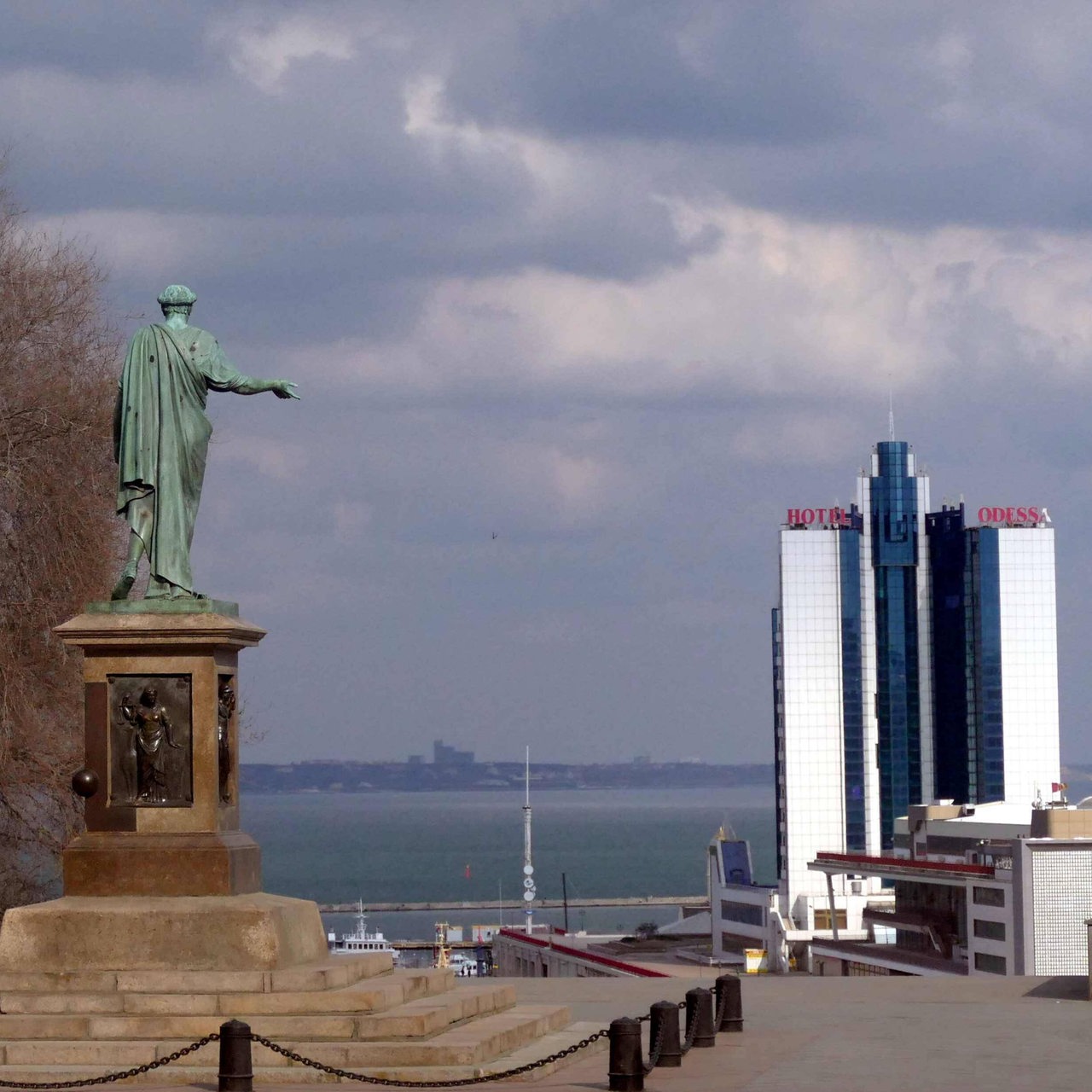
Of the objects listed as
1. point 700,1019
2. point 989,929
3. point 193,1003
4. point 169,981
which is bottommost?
point 989,929

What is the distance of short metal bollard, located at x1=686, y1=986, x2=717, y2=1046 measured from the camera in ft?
53.7

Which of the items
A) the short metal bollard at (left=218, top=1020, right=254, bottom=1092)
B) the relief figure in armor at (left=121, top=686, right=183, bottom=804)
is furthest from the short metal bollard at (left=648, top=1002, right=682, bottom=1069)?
the relief figure in armor at (left=121, top=686, right=183, bottom=804)

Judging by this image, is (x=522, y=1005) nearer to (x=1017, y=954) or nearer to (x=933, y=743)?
(x=1017, y=954)

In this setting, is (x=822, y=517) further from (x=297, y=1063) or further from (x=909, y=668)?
(x=297, y=1063)

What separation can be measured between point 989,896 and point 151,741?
64.0 meters

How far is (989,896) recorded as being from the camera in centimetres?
7594

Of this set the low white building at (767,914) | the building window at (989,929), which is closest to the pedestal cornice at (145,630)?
the building window at (989,929)

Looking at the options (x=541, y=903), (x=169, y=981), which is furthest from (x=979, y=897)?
(x=541, y=903)

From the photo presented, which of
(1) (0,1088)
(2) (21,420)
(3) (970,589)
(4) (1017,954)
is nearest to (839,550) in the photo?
(3) (970,589)

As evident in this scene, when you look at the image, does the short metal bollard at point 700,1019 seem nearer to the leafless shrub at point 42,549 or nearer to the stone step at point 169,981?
the stone step at point 169,981

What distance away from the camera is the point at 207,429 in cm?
1741

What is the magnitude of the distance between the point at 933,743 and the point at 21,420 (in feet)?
A: 476

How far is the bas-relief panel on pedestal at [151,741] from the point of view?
16188 millimetres

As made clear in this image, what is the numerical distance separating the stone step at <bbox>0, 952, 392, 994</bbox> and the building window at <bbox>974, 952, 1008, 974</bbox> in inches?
2417
